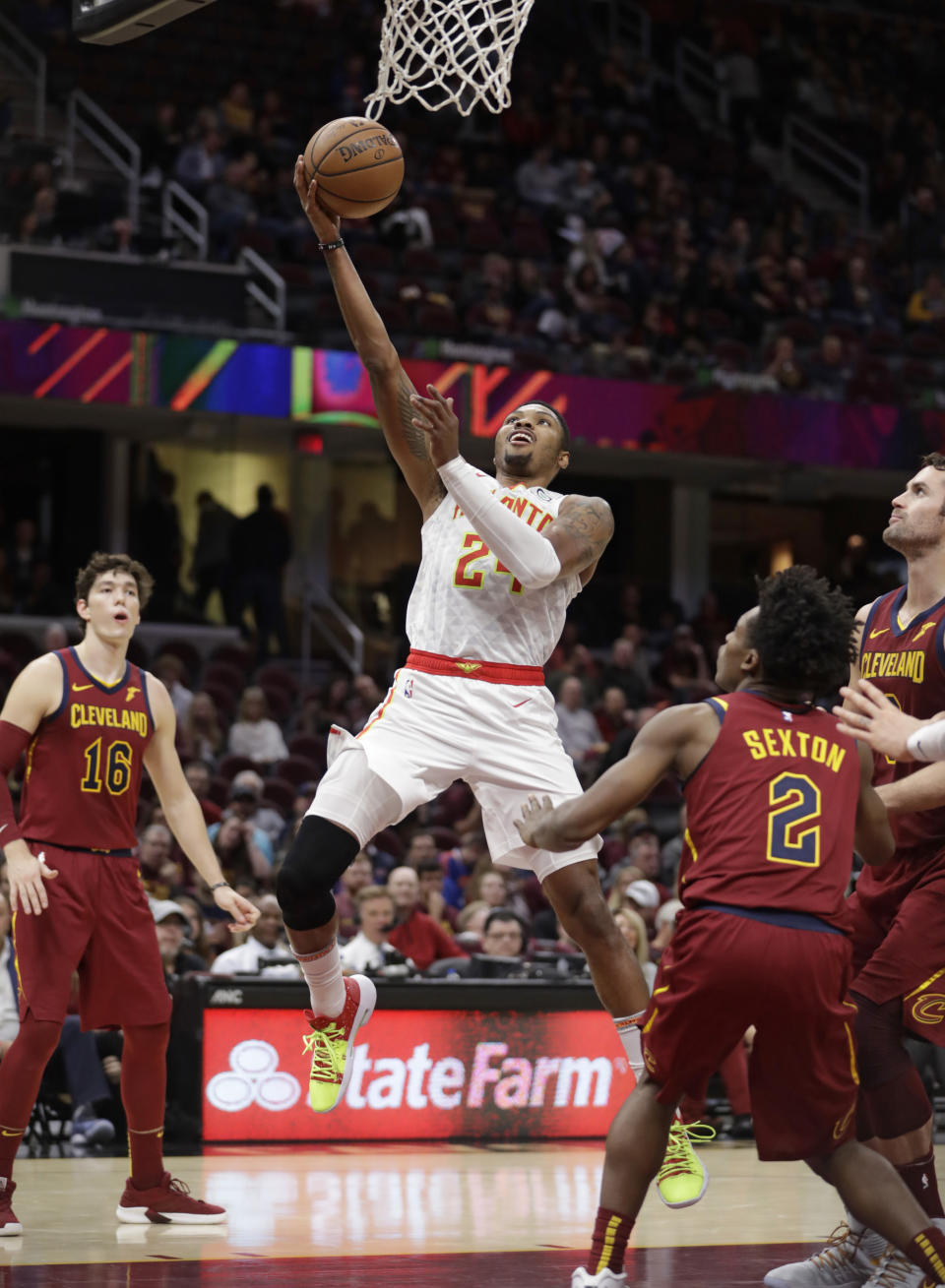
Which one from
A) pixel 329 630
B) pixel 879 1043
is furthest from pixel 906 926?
pixel 329 630

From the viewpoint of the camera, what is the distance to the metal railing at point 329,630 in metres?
19.1

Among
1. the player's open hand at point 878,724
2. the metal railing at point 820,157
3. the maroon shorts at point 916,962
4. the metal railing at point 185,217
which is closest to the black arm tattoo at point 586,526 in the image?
the player's open hand at point 878,724

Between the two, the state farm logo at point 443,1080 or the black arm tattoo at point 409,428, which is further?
the state farm logo at point 443,1080

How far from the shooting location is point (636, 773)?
471 cm

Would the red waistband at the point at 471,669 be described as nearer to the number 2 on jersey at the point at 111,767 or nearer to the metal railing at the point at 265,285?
the number 2 on jersey at the point at 111,767

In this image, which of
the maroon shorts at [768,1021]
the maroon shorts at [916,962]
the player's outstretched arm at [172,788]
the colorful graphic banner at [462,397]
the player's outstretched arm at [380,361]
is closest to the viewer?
the maroon shorts at [768,1021]

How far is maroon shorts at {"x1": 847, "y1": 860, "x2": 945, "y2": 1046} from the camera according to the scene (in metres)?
5.42

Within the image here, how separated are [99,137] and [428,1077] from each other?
12.8 meters

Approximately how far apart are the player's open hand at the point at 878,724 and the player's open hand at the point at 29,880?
283cm

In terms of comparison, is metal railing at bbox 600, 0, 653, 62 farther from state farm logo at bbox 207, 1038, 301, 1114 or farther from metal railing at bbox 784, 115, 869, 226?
state farm logo at bbox 207, 1038, 301, 1114

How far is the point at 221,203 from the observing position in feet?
60.8

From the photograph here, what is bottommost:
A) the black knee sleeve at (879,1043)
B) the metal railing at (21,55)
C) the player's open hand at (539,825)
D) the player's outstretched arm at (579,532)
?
the black knee sleeve at (879,1043)

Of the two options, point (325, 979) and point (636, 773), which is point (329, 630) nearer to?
point (325, 979)

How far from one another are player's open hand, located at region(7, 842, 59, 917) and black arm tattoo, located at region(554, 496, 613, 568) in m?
2.06
